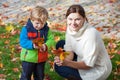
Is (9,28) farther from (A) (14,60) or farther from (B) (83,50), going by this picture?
(B) (83,50)

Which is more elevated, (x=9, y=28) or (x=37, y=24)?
(x=37, y=24)

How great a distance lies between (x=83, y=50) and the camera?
4.45 m

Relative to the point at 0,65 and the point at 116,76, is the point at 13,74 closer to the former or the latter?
the point at 0,65

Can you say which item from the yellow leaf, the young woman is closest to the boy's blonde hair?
the young woman

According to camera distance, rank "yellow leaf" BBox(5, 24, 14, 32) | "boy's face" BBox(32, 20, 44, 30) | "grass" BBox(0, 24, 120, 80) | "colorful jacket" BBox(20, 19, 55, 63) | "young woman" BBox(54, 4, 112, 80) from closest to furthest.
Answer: "young woman" BBox(54, 4, 112, 80) < "boy's face" BBox(32, 20, 44, 30) < "colorful jacket" BBox(20, 19, 55, 63) < "grass" BBox(0, 24, 120, 80) < "yellow leaf" BBox(5, 24, 14, 32)

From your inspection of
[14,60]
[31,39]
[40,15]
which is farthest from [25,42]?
[14,60]

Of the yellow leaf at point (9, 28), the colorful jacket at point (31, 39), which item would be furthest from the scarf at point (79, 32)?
the yellow leaf at point (9, 28)

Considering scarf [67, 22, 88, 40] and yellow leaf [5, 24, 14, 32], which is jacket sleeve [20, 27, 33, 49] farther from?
yellow leaf [5, 24, 14, 32]

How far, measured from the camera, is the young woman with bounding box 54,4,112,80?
4.36m

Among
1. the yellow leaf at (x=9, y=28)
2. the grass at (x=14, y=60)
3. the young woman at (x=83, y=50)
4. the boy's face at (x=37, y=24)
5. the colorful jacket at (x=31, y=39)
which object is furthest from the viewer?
the yellow leaf at (x=9, y=28)

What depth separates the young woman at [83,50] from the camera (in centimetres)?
436

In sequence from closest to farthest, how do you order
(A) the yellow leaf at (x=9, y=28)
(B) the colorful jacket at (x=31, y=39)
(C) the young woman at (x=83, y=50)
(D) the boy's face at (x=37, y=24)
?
(C) the young woman at (x=83, y=50), (D) the boy's face at (x=37, y=24), (B) the colorful jacket at (x=31, y=39), (A) the yellow leaf at (x=9, y=28)

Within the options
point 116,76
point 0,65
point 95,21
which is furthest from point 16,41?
point 116,76

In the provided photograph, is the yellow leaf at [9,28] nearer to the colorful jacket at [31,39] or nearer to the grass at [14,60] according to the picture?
the grass at [14,60]
